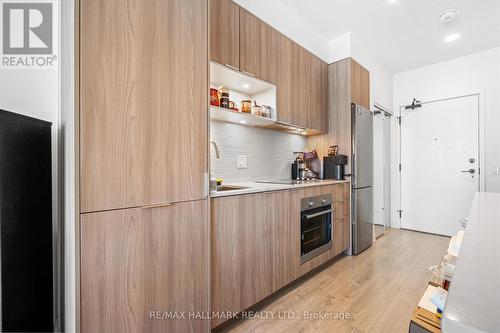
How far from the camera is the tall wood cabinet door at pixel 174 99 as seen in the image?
3.55ft

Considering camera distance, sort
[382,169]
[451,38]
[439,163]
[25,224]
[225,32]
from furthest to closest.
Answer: [382,169], [439,163], [451,38], [225,32], [25,224]

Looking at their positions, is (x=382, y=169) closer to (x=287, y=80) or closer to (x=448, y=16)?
(x=448, y=16)

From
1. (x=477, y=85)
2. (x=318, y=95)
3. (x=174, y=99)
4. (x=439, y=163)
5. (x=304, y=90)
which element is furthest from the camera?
(x=439, y=163)

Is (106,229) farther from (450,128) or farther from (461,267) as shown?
(450,128)

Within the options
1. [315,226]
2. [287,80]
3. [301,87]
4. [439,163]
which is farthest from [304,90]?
[439,163]

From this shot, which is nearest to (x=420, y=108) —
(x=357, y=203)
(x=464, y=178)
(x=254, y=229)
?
(x=464, y=178)

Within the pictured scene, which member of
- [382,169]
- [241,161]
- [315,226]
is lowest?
[315,226]

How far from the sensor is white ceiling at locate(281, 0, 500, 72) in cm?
238

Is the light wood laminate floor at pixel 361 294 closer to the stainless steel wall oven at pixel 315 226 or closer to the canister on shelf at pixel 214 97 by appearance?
the stainless steel wall oven at pixel 315 226

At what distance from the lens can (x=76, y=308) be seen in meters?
0.89

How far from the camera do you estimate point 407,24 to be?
2.71m

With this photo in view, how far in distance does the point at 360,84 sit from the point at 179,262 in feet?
9.95

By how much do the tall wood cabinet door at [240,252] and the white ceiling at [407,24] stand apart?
7.39ft

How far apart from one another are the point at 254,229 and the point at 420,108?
12.6 ft
